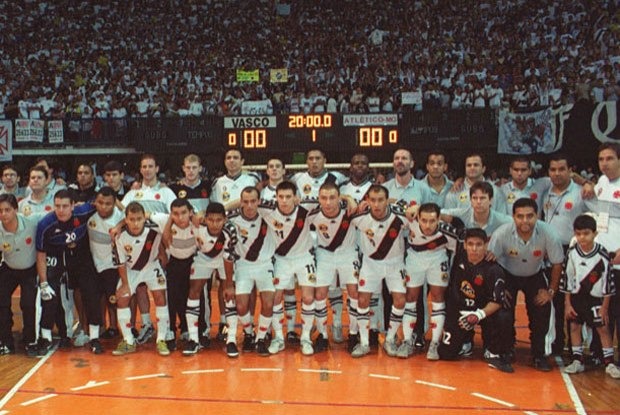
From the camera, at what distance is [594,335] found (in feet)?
22.7

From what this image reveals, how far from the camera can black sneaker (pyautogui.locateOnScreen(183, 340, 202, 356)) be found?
7.23m

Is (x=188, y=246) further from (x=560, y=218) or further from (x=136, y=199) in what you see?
(x=560, y=218)

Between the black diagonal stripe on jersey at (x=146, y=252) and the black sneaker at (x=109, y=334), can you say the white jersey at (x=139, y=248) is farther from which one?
the black sneaker at (x=109, y=334)

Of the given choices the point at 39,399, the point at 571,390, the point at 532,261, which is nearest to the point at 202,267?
the point at 39,399

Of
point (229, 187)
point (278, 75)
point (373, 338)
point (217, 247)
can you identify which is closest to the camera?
point (217, 247)

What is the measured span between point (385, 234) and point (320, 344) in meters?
1.43

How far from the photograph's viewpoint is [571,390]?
6090 millimetres

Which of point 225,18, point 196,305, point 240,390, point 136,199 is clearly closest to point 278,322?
point 196,305

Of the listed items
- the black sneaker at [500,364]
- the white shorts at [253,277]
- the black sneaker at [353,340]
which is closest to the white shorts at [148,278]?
the white shorts at [253,277]

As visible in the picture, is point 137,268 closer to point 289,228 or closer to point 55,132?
point 289,228

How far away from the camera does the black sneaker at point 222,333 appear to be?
25.3 feet

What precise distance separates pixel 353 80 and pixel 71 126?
8121mm

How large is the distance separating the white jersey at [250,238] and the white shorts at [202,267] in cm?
28

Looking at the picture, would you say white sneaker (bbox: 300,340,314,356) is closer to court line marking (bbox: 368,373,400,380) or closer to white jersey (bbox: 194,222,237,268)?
court line marking (bbox: 368,373,400,380)
